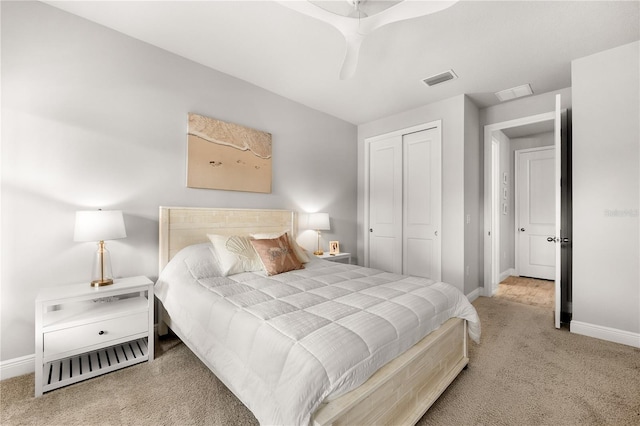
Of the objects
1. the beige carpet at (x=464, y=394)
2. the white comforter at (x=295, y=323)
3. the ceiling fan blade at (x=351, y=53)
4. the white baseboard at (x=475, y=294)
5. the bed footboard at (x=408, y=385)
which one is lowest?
the beige carpet at (x=464, y=394)

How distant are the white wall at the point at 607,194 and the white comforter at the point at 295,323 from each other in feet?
5.26

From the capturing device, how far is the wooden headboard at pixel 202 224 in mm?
2633

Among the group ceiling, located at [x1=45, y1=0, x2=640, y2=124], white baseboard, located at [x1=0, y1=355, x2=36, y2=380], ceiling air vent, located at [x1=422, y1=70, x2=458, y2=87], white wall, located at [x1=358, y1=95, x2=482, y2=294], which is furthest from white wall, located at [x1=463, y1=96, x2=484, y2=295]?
white baseboard, located at [x1=0, y1=355, x2=36, y2=380]

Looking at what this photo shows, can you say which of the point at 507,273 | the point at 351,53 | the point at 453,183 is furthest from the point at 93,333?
the point at 507,273

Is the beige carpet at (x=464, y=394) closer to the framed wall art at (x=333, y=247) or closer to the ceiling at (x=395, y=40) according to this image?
the framed wall art at (x=333, y=247)

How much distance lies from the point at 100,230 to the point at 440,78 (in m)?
3.57

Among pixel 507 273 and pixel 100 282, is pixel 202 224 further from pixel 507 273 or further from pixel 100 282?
pixel 507 273

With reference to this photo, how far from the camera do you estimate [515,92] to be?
348cm

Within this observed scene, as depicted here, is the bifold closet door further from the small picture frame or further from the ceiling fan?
the ceiling fan

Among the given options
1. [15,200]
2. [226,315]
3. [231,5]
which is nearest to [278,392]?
[226,315]

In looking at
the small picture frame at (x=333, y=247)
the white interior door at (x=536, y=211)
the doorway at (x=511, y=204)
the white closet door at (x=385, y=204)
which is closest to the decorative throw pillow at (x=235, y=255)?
the small picture frame at (x=333, y=247)

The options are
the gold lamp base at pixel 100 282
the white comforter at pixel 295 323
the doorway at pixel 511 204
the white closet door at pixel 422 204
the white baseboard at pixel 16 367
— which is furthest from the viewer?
the white closet door at pixel 422 204

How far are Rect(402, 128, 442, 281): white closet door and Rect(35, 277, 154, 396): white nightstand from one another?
328 cm

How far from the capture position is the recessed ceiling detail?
337cm
